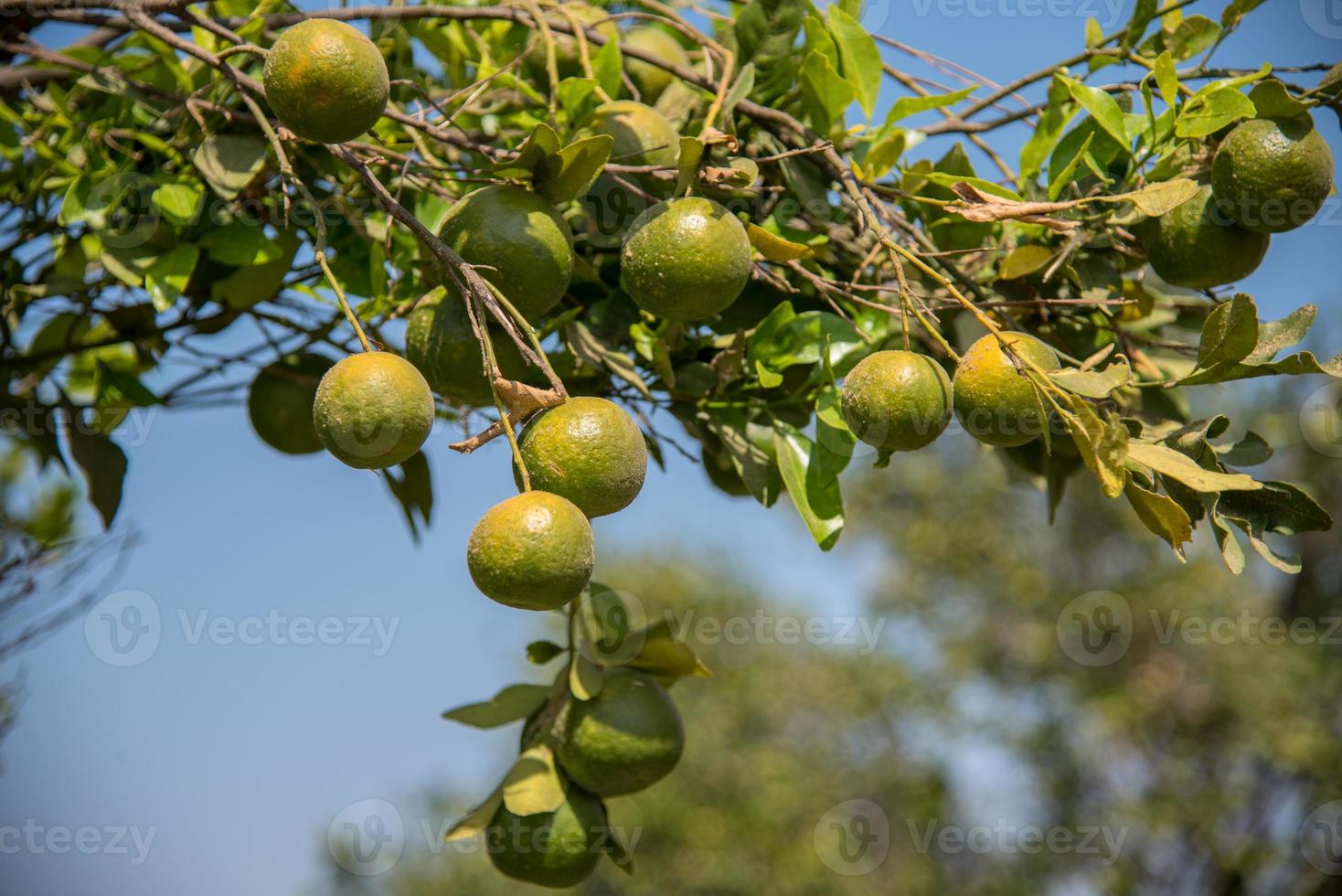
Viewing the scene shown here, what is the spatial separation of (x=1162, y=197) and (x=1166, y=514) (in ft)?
0.85

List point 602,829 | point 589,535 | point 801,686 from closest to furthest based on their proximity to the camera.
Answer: point 589,535, point 602,829, point 801,686

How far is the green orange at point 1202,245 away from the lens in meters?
0.88

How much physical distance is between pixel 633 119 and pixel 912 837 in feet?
25.0

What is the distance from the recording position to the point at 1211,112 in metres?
0.87

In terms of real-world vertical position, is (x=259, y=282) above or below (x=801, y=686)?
above

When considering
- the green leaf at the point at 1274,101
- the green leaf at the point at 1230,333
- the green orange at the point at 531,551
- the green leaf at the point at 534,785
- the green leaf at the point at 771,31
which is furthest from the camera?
the green leaf at the point at 771,31

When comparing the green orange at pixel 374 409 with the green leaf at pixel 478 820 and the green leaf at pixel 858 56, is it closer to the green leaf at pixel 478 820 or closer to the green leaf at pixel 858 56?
the green leaf at pixel 478 820

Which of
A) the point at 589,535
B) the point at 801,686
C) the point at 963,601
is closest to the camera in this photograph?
the point at 589,535

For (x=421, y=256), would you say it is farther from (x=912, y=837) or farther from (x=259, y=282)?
(x=912, y=837)

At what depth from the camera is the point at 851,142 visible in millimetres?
1049

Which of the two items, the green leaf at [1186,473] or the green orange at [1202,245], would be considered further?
the green orange at [1202,245]

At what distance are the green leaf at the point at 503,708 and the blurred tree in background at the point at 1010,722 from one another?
13.8ft

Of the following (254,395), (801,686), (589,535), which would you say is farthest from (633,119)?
(801,686)

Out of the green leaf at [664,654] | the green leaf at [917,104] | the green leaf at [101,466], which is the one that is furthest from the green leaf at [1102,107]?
the green leaf at [101,466]
